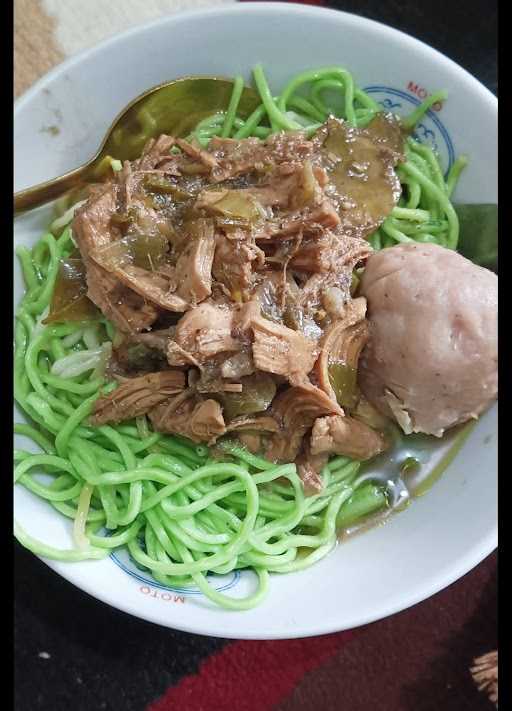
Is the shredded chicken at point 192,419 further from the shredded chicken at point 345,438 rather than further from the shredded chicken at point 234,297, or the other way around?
the shredded chicken at point 345,438

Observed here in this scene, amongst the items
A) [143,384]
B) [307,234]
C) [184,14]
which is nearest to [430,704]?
[143,384]

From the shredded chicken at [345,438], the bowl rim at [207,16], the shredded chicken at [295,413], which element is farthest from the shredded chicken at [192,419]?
the bowl rim at [207,16]

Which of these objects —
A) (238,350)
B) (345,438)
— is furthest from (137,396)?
(345,438)

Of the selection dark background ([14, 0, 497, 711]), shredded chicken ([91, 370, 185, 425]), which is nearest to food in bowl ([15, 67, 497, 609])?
shredded chicken ([91, 370, 185, 425])

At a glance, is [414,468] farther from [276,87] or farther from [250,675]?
[276,87]

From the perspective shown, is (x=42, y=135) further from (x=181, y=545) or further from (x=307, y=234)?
(x=181, y=545)
